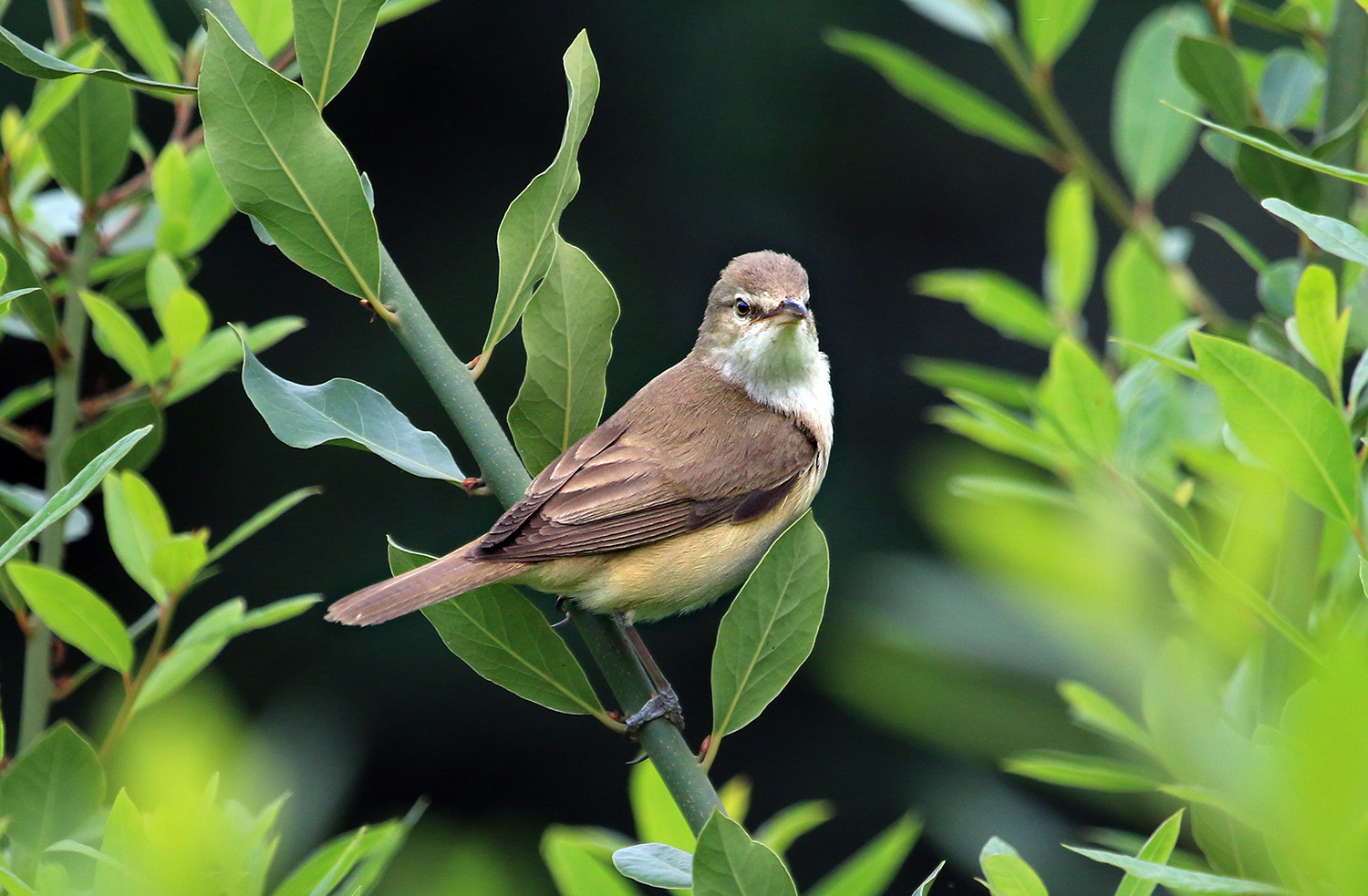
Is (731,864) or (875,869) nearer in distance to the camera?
(731,864)

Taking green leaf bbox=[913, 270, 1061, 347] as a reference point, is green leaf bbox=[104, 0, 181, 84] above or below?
above

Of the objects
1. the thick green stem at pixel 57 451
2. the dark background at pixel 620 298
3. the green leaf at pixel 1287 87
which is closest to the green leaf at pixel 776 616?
the thick green stem at pixel 57 451

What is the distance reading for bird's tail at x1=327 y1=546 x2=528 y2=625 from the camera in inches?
56.3

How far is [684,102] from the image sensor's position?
26.2 feet

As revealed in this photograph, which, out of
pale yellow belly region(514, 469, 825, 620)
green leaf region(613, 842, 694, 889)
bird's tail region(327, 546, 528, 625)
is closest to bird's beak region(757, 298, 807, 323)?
pale yellow belly region(514, 469, 825, 620)

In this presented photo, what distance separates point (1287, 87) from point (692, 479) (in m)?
1.07

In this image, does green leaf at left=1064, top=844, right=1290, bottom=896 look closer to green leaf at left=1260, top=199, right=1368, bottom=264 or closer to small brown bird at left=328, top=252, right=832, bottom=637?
green leaf at left=1260, top=199, right=1368, bottom=264

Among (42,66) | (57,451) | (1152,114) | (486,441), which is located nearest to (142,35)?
(57,451)

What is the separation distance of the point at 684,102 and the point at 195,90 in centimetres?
725

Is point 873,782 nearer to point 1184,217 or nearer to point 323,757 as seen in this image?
point 1184,217

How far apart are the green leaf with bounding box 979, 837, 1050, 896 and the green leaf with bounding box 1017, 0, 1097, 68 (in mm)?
1246

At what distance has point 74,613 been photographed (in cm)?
124

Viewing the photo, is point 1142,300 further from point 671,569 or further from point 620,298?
point 620,298

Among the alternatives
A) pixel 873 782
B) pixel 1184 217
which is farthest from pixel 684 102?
pixel 873 782
